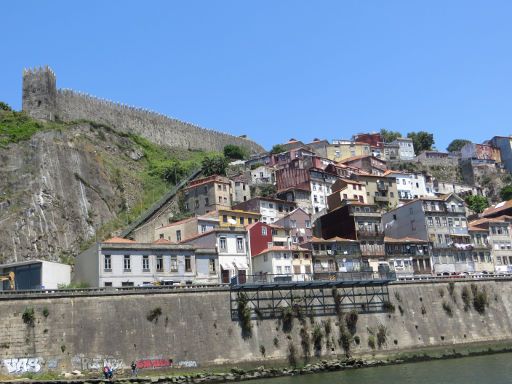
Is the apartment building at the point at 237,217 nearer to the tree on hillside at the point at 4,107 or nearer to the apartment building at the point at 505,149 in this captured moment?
the tree on hillside at the point at 4,107

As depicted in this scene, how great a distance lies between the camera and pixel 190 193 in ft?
299

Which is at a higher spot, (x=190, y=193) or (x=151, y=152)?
(x=151, y=152)

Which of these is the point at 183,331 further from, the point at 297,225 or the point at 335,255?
the point at 297,225

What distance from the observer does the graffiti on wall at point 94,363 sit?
43594mm

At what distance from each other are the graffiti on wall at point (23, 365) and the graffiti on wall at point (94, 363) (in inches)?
94.1

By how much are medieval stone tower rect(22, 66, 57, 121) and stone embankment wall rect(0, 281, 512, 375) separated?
181 feet

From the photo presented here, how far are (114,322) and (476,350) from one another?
3240cm

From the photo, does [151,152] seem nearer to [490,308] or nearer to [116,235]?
[116,235]

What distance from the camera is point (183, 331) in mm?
48625

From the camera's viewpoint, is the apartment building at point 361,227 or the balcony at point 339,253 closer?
the balcony at point 339,253

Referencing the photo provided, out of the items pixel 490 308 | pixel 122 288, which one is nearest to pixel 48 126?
pixel 122 288

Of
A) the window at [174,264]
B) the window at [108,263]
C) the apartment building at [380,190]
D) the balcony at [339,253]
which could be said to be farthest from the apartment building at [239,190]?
the window at [108,263]

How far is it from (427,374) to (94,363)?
23.6 metres

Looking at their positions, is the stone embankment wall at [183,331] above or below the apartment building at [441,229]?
below
